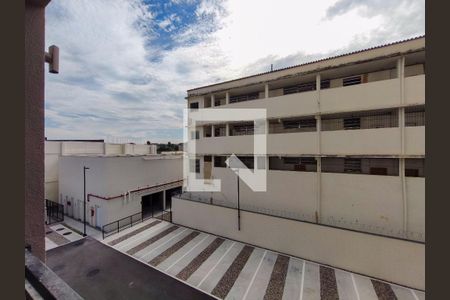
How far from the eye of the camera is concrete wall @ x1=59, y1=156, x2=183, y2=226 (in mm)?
14461

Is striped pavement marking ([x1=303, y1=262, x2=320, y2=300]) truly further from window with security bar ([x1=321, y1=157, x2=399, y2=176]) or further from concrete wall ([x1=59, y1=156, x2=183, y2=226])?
concrete wall ([x1=59, y1=156, x2=183, y2=226])

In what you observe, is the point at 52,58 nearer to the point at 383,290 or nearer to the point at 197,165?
the point at 383,290

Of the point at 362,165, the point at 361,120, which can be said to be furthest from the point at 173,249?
the point at 361,120

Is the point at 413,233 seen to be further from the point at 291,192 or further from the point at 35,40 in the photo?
the point at 35,40

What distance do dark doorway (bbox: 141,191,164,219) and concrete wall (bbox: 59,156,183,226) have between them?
5.16 feet

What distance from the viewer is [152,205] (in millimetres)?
19844

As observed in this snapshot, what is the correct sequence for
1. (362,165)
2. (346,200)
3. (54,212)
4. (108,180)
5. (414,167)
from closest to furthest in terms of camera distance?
(414,167), (346,200), (362,165), (108,180), (54,212)

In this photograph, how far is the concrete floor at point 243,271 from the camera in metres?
7.84

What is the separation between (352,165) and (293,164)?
3081mm

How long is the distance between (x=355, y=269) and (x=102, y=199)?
51.6 feet

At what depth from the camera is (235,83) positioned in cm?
1420

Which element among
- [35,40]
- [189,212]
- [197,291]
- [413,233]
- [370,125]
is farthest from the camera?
[189,212]

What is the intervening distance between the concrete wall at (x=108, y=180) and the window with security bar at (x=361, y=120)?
14.3 m

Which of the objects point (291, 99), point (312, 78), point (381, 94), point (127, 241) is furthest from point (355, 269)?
point (127, 241)
